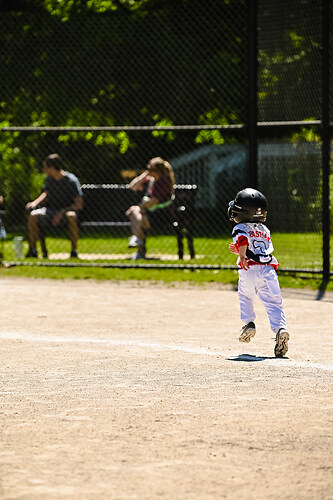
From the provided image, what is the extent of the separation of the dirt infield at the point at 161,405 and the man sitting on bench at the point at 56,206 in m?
4.87

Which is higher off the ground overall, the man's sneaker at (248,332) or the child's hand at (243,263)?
the child's hand at (243,263)

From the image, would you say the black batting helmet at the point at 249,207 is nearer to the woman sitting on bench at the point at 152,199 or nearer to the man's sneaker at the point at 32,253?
the woman sitting on bench at the point at 152,199

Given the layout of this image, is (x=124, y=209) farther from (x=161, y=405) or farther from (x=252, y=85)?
(x=161, y=405)

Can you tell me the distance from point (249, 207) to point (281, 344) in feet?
3.50

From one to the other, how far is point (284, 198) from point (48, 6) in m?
14.5

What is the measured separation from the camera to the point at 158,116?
2531cm

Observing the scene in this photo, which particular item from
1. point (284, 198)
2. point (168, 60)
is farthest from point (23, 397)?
point (168, 60)

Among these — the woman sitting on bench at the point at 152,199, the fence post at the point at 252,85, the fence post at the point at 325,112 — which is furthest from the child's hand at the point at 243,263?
the woman sitting on bench at the point at 152,199

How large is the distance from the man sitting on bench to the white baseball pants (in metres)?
7.41

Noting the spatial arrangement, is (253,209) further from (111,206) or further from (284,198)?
(111,206)

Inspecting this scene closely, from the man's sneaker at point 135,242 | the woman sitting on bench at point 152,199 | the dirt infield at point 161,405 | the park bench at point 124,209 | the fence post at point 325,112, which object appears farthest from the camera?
the park bench at point 124,209

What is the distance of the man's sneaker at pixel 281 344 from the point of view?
26.3 ft

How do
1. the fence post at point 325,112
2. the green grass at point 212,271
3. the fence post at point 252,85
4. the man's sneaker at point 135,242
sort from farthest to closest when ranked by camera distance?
the man's sneaker at point 135,242
the fence post at point 252,85
the green grass at point 212,271
the fence post at point 325,112

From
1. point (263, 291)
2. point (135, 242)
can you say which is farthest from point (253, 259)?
point (135, 242)
